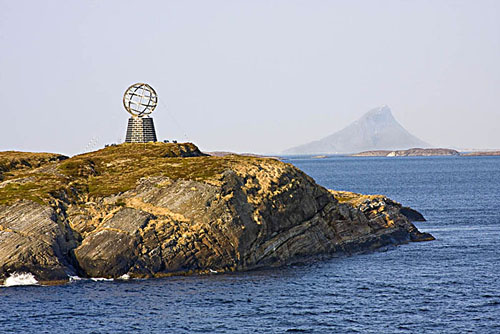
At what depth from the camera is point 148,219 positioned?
73500 millimetres

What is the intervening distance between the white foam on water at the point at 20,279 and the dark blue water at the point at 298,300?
1.50 meters

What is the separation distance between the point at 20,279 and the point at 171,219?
54.8 ft

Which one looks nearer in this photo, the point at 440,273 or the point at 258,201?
the point at 440,273

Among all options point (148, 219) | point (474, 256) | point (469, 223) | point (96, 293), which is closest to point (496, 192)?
point (469, 223)

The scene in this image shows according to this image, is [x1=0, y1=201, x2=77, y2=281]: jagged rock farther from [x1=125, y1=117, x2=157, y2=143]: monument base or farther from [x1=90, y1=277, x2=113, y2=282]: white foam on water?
[x1=125, y1=117, x2=157, y2=143]: monument base

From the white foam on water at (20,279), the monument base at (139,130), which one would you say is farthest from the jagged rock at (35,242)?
the monument base at (139,130)

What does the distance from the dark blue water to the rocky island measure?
3211 mm

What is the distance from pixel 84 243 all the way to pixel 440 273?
36.9m

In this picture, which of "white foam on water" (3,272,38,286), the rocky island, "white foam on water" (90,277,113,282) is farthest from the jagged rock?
"white foam on water" (90,277,113,282)

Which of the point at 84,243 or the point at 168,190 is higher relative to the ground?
the point at 168,190

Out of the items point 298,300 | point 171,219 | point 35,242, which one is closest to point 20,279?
point 35,242

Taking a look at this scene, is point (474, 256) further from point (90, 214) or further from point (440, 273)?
point (90, 214)

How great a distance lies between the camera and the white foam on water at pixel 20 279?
65725 millimetres

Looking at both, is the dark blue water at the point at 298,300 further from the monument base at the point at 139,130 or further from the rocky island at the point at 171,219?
the monument base at the point at 139,130
